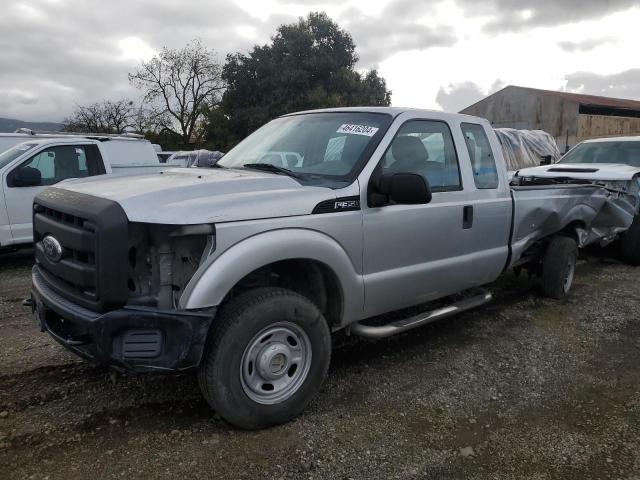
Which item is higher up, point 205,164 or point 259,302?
point 205,164

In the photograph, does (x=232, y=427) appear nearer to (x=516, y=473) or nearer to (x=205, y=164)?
(x=516, y=473)

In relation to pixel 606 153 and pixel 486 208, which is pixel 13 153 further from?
pixel 606 153

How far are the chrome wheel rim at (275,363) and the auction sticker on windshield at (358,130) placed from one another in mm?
1491

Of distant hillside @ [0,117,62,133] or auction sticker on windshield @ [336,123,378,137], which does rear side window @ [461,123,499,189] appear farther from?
distant hillside @ [0,117,62,133]

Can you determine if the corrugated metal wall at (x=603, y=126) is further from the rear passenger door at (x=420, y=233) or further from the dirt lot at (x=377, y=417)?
the rear passenger door at (x=420, y=233)

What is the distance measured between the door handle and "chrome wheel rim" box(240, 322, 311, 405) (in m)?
1.73

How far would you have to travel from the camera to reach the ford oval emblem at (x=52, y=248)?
2.83 metres

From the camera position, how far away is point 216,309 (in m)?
2.64

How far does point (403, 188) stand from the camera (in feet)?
10.2

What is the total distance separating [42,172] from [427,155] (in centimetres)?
594

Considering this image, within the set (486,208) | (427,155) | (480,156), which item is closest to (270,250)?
(427,155)

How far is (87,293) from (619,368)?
3947 mm

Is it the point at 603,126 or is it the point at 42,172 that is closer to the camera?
the point at 42,172

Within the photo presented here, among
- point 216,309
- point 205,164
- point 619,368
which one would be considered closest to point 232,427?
point 216,309
